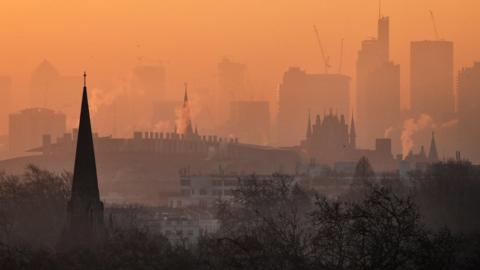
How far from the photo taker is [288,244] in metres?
77.9

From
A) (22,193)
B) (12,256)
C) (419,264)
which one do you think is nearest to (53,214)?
(22,193)

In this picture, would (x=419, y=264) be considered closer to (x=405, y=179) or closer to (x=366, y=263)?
(x=366, y=263)

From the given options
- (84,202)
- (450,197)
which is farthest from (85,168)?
(450,197)

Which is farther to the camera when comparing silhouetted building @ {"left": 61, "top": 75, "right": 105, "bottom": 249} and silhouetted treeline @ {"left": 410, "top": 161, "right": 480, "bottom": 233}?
silhouetted treeline @ {"left": 410, "top": 161, "right": 480, "bottom": 233}

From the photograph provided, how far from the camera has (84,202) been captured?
92.2 meters

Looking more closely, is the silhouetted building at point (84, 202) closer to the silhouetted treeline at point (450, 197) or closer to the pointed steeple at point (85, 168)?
the pointed steeple at point (85, 168)

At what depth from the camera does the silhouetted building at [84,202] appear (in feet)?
298

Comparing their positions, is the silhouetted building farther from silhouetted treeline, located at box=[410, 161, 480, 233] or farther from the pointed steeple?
silhouetted treeline, located at box=[410, 161, 480, 233]

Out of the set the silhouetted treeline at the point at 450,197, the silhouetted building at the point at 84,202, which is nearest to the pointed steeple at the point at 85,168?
the silhouetted building at the point at 84,202

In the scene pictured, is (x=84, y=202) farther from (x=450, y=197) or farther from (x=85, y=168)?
(x=450, y=197)

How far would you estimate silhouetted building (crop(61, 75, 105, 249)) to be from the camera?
90.9m

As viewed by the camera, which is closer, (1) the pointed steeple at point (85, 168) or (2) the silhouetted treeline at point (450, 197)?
(1) the pointed steeple at point (85, 168)

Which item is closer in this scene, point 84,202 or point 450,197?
point 84,202

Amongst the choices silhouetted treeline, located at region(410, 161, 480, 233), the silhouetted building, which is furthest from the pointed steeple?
silhouetted treeline, located at region(410, 161, 480, 233)
